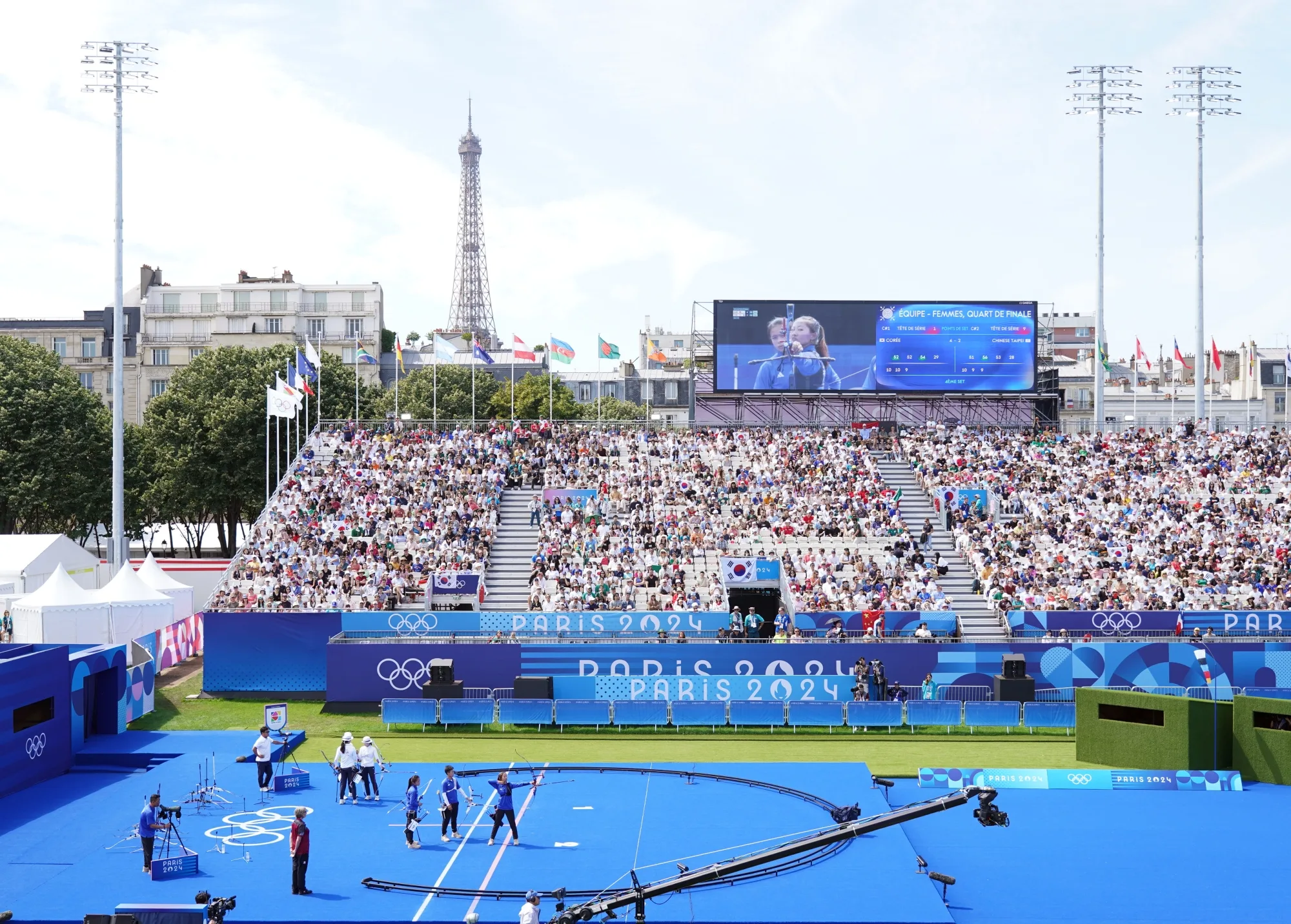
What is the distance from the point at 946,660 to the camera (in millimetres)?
37062

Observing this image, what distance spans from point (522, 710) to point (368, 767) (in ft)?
28.7

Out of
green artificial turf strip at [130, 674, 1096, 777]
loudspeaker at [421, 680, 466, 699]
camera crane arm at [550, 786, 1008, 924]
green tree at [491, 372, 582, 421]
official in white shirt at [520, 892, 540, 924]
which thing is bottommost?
green artificial turf strip at [130, 674, 1096, 777]

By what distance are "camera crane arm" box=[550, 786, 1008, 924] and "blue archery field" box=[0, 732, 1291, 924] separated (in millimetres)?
1961

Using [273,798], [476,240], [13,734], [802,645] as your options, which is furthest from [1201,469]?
[476,240]

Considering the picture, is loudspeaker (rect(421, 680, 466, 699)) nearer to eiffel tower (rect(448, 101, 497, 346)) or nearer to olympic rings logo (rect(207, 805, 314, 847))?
olympic rings logo (rect(207, 805, 314, 847))

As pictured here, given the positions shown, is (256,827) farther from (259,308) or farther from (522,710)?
(259,308)

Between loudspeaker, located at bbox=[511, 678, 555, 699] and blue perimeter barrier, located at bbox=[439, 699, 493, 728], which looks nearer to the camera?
blue perimeter barrier, located at bbox=[439, 699, 493, 728]

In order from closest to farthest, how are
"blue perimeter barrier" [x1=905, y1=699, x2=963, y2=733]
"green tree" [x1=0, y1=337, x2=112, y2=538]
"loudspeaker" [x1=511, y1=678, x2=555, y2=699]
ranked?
"blue perimeter barrier" [x1=905, y1=699, x2=963, y2=733]
"loudspeaker" [x1=511, y1=678, x2=555, y2=699]
"green tree" [x1=0, y1=337, x2=112, y2=538]

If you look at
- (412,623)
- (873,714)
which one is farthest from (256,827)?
(873,714)

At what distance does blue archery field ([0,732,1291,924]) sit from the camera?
64.7 ft

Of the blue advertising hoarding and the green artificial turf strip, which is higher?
the blue advertising hoarding

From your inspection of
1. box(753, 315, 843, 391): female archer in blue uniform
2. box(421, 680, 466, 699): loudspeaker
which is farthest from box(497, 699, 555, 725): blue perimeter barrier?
box(753, 315, 843, 391): female archer in blue uniform

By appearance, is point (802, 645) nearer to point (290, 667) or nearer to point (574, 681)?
point (574, 681)

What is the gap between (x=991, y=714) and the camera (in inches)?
1357
